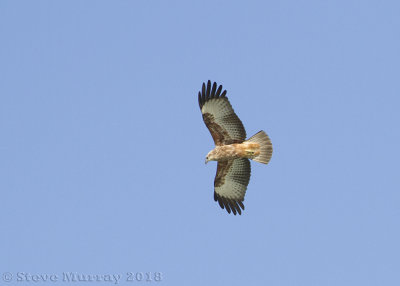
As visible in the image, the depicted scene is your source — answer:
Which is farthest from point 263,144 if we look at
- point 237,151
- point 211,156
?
point 211,156

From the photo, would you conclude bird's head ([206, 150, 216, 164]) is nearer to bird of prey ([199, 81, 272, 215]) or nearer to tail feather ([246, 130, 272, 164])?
bird of prey ([199, 81, 272, 215])

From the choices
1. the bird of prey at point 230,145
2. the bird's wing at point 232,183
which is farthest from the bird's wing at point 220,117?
the bird's wing at point 232,183

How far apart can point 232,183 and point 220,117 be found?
1981 mm

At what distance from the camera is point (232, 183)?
1759 cm

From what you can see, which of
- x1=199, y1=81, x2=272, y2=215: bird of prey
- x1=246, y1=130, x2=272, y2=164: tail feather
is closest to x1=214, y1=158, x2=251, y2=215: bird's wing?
x1=199, y1=81, x2=272, y2=215: bird of prey

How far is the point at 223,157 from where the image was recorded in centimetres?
1664

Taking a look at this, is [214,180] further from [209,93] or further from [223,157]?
[209,93]

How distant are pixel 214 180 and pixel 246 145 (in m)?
1.60

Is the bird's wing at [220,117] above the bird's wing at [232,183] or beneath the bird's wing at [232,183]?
above

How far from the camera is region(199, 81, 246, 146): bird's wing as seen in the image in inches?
640

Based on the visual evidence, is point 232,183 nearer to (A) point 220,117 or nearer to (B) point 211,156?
(B) point 211,156

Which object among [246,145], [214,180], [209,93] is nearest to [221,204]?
[214,180]

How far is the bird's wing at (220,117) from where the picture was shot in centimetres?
1627

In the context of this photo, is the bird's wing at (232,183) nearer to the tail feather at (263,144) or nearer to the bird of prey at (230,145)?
the bird of prey at (230,145)
